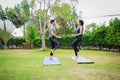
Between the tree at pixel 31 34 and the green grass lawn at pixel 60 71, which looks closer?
the green grass lawn at pixel 60 71

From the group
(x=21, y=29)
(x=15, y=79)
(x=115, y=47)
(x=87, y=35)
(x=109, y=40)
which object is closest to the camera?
(x=15, y=79)

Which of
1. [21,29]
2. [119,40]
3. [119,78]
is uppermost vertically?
[21,29]

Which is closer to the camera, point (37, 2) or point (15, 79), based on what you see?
point (15, 79)

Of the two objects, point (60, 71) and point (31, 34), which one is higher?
point (31, 34)

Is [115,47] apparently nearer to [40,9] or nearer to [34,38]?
[40,9]

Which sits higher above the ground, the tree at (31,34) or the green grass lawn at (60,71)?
the tree at (31,34)

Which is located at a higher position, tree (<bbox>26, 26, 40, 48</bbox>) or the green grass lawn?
tree (<bbox>26, 26, 40, 48</bbox>)

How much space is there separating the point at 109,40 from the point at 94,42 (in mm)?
3465

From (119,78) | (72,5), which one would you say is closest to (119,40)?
(72,5)

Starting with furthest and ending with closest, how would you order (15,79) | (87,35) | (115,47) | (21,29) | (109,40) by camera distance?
(21,29)
(87,35)
(115,47)
(109,40)
(15,79)

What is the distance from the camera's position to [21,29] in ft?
98.5

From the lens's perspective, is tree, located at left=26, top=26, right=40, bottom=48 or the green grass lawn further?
tree, located at left=26, top=26, right=40, bottom=48

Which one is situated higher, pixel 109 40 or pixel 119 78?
pixel 109 40

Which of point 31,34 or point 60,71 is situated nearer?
point 60,71
